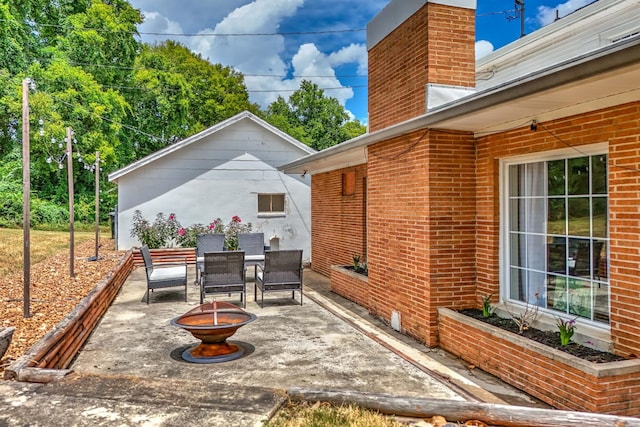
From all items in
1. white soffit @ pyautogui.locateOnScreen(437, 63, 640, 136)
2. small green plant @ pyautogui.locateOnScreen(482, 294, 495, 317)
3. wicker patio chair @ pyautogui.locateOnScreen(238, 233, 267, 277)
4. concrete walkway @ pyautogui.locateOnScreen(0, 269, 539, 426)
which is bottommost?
concrete walkway @ pyautogui.locateOnScreen(0, 269, 539, 426)

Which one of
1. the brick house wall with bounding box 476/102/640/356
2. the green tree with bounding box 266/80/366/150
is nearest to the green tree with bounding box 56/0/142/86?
the green tree with bounding box 266/80/366/150

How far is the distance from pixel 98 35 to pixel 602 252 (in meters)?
26.6

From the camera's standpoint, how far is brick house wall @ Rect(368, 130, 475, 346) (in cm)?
579

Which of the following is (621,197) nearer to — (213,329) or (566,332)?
(566,332)

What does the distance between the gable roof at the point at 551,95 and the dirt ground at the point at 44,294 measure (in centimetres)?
512

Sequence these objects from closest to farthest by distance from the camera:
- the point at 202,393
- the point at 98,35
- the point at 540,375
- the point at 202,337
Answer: the point at 202,393 < the point at 540,375 < the point at 202,337 < the point at 98,35

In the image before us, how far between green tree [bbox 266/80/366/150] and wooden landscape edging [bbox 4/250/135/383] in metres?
39.6

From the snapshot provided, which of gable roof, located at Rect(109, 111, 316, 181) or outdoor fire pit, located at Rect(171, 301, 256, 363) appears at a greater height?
gable roof, located at Rect(109, 111, 316, 181)

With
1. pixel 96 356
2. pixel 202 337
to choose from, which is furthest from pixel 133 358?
pixel 202 337

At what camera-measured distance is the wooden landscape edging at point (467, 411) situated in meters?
3.13

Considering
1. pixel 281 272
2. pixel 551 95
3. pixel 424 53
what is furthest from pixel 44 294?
pixel 551 95

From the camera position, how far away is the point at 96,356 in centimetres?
538

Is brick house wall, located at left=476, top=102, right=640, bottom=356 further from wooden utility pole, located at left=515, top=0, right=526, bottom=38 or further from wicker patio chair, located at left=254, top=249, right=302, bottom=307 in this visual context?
wooden utility pole, located at left=515, top=0, right=526, bottom=38

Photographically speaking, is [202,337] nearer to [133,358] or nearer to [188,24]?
[133,358]
